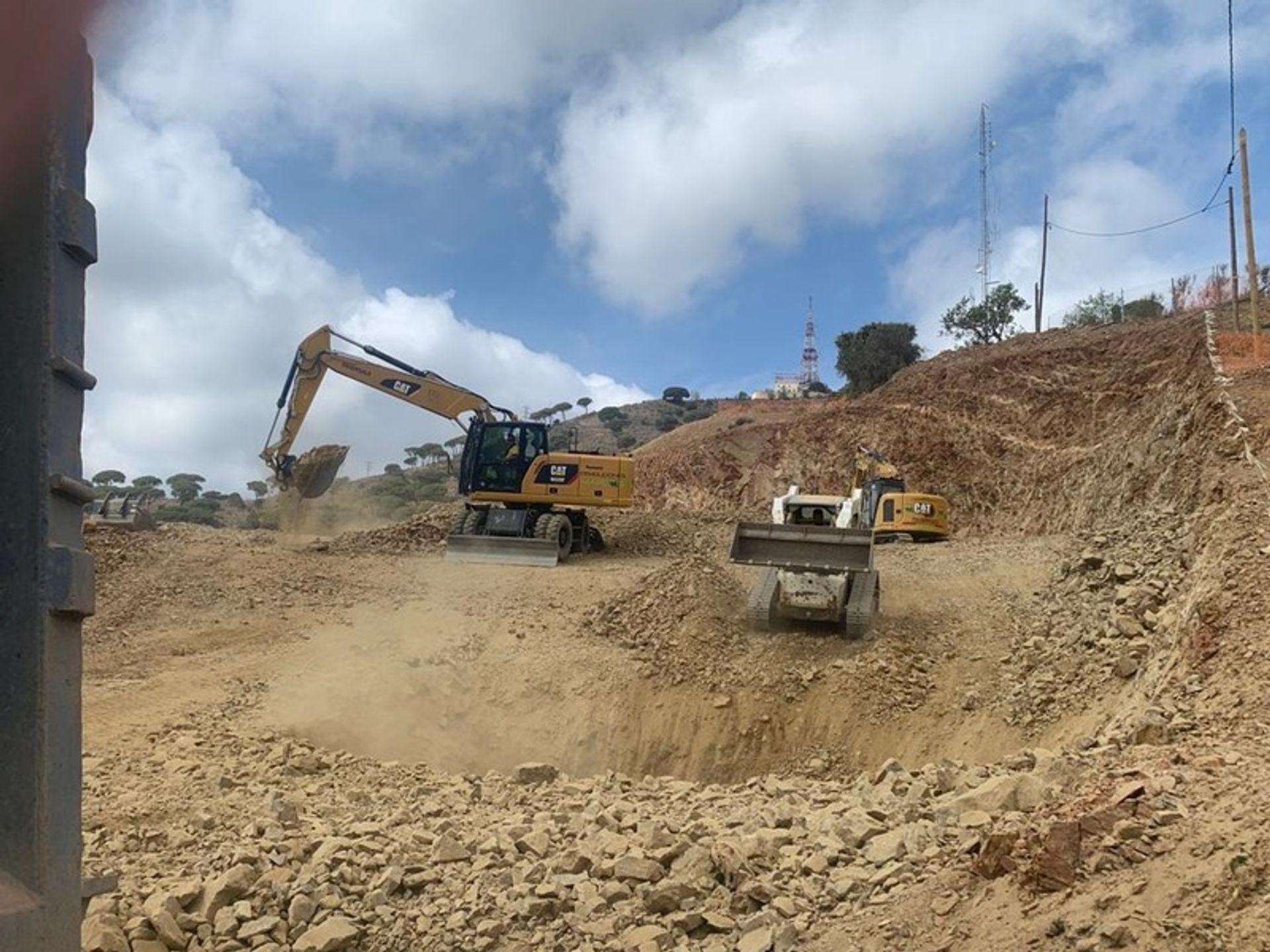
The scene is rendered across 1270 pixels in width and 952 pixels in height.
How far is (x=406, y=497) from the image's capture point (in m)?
41.8

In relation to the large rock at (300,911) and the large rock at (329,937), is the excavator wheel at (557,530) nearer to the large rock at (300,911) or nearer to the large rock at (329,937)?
the large rock at (300,911)

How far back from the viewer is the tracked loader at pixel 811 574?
1163 cm

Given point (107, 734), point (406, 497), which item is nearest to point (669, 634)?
point (107, 734)

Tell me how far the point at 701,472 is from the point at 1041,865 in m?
31.7

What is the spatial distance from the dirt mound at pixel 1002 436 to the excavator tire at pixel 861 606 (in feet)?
23.5

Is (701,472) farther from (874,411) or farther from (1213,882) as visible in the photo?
(1213,882)

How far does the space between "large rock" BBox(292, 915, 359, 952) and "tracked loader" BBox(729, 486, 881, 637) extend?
7.86 meters

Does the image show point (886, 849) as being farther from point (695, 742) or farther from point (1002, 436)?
point (1002, 436)

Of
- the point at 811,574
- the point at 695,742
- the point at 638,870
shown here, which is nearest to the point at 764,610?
the point at 811,574

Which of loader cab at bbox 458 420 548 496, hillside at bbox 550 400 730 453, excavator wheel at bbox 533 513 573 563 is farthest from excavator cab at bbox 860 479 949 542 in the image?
hillside at bbox 550 400 730 453

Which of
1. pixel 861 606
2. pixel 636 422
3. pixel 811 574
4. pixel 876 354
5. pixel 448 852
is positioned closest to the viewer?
pixel 448 852

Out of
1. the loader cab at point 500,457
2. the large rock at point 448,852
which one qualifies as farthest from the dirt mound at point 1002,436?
the large rock at point 448,852

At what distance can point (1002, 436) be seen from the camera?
29047mm

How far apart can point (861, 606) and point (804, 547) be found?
919mm
